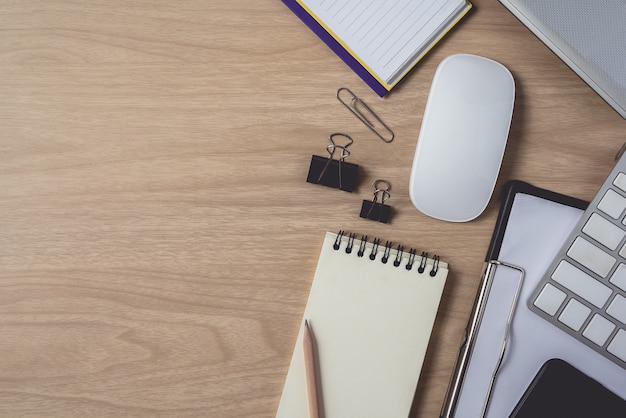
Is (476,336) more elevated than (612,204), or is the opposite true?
(612,204)

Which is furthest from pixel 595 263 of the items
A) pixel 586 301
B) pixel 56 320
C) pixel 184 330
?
pixel 56 320

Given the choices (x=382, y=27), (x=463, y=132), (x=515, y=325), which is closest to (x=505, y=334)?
(x=515, y=325)

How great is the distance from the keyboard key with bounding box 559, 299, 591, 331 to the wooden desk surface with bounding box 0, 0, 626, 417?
10 cm

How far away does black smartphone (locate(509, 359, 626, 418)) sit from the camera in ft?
2.07

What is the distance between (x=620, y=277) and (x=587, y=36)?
25 cm

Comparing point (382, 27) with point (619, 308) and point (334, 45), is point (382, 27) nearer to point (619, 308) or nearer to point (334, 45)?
point (334, 45)

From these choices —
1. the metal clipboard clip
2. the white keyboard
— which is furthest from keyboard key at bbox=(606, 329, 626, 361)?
the metal clipboard clip

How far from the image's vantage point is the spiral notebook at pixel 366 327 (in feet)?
2.14

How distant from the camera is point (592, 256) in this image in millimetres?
618

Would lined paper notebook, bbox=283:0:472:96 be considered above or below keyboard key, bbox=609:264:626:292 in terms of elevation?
above

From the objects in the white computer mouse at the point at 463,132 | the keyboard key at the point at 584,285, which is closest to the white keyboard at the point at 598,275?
the keyboard key at the point at 584,285

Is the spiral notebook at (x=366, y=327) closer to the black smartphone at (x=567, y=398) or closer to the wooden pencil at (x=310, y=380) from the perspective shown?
the wooden pencil at (x=310, y=380)

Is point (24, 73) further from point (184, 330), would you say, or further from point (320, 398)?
point (320, 398)

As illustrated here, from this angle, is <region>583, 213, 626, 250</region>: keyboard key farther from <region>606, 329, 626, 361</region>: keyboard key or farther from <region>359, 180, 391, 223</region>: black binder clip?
<region>359, 180, 391, 223</region>: black binder clip
